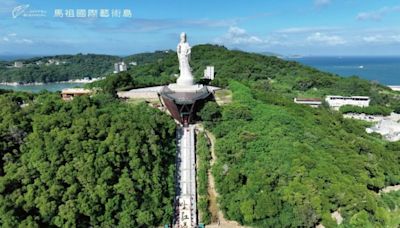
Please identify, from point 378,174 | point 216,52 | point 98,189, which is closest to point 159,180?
point 98,189

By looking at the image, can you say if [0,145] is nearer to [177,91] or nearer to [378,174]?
[177,91]

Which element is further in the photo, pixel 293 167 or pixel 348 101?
pixel 348 101

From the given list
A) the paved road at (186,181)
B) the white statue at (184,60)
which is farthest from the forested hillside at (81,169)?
the white statue at (184,60)

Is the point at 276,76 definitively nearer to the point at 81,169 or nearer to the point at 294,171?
the point at 294,171

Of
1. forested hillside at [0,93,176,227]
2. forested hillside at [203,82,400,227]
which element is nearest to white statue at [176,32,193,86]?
forested hillside at [203,82,400,227]

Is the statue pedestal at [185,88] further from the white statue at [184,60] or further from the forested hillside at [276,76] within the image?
the forested hillside at [276,76]

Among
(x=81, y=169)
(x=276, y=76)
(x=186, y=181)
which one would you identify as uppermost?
(x=276, y=76)

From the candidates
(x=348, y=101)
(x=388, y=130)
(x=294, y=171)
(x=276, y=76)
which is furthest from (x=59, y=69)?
(x=294, y=171)
